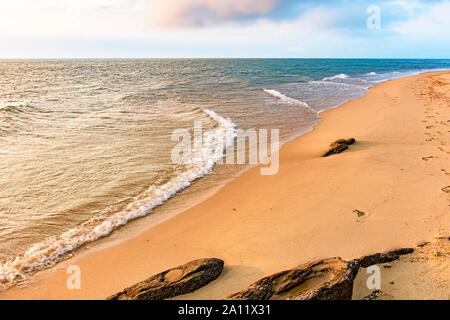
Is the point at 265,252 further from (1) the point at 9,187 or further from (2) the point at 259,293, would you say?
(1) the point at 9,187

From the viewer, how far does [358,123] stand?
44.1 feet

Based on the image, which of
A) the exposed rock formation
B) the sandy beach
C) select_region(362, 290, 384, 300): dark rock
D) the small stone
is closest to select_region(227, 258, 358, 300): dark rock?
the exposed rock formation

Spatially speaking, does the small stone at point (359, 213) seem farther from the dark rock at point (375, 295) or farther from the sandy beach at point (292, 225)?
the dark rock at point (375, 295)

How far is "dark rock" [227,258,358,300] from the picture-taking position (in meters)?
3.28

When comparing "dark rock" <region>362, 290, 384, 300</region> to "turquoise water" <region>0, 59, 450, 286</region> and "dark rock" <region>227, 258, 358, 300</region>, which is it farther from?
"turquoise water" <region>0, 59, 450, 286</region>

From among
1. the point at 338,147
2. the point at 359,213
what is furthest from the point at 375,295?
the point at 338,147

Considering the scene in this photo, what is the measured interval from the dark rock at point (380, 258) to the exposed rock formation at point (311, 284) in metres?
0.15

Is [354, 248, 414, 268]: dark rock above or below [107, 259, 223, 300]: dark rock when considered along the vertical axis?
above

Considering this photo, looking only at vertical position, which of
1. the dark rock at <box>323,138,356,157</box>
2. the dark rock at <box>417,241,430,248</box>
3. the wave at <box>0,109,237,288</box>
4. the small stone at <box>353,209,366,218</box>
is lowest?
the wave at <box>0,109,237,288</box>

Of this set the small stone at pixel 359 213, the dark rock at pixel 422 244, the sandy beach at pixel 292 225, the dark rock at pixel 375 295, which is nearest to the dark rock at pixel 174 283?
the sandy beach at pixel 292 225

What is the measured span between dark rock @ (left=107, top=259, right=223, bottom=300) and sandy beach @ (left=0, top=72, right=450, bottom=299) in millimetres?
126

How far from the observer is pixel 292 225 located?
544 centimetres
